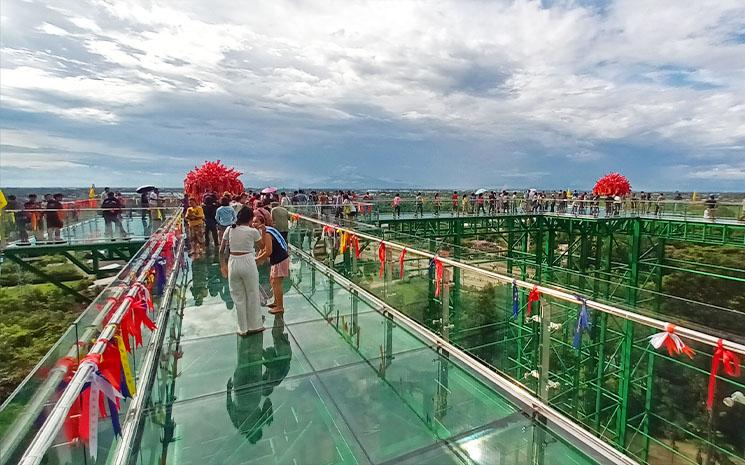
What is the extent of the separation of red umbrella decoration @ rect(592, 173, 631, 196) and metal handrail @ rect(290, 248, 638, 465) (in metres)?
26.4

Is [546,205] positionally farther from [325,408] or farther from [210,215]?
[325,408]

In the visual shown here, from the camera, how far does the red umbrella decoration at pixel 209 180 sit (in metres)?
15.5

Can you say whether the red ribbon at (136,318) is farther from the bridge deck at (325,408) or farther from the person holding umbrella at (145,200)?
the person holding umbrella at (145,200)

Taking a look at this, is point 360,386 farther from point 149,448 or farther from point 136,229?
point 136,229

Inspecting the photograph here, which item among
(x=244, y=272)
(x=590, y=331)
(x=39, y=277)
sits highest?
(x=244, y=272)

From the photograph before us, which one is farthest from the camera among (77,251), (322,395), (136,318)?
(77,251)

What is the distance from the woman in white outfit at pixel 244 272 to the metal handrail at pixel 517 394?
6.28 ft

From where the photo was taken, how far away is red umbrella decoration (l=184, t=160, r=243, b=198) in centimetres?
1549

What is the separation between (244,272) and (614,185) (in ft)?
93.3

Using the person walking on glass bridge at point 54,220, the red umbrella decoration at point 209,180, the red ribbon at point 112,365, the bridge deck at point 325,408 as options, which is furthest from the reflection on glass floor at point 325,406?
the person walking on glass bridge at point 54,220

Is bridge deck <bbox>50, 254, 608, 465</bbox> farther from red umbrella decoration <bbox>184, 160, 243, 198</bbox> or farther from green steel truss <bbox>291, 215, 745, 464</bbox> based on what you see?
red umbrella decoration <bbox>184, 160, 243, 198</bbox>

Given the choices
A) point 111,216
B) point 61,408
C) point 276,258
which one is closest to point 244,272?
point 276,258

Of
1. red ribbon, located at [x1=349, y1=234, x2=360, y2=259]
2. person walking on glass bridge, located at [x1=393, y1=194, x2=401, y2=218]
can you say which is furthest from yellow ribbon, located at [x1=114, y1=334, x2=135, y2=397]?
person walking on glass bridge, located at [x1=393, y1=194, x2=401, y2=218]

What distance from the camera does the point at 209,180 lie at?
15617 mm
